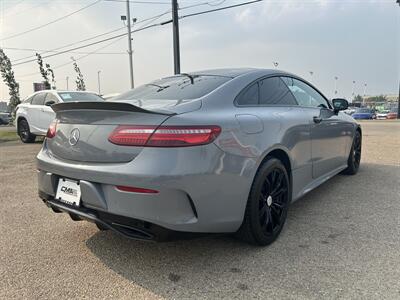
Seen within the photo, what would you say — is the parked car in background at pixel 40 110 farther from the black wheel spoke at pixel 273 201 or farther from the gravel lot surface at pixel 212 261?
the black wheel spoke at pixel 273 201

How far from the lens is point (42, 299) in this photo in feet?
7.54

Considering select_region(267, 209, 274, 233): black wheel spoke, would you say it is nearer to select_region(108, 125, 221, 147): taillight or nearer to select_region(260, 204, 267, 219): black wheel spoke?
select_region(260, 204, 267, 219): black wheel spoke

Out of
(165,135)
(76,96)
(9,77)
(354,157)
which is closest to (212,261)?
(165,135)

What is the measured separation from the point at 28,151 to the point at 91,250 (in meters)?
6.67

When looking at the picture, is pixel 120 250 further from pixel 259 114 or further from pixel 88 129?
pixel 259 114

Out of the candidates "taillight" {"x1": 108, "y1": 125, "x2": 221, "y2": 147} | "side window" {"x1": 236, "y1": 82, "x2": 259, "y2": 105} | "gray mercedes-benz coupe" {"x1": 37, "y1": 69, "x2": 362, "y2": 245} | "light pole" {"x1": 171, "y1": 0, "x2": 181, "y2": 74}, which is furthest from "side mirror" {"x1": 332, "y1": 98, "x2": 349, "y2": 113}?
"light pole" {"x1": 171, "y1": 0, "x2": 181, "y2": 74}

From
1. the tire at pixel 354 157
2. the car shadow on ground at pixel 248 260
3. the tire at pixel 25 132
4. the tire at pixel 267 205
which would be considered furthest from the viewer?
the tire at pixel 25 132

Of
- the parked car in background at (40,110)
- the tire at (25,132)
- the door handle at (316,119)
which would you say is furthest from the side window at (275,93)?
the tire at (25,132)

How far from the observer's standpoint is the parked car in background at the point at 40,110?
924 centimetres

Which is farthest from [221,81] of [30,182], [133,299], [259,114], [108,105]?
[30,182]

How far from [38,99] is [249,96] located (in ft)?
27.8

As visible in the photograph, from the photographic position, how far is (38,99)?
10023mm

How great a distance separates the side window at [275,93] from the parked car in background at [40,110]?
606 centimetres

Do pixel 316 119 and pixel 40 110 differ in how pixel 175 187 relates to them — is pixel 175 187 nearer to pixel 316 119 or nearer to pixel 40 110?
pixel 316 119
